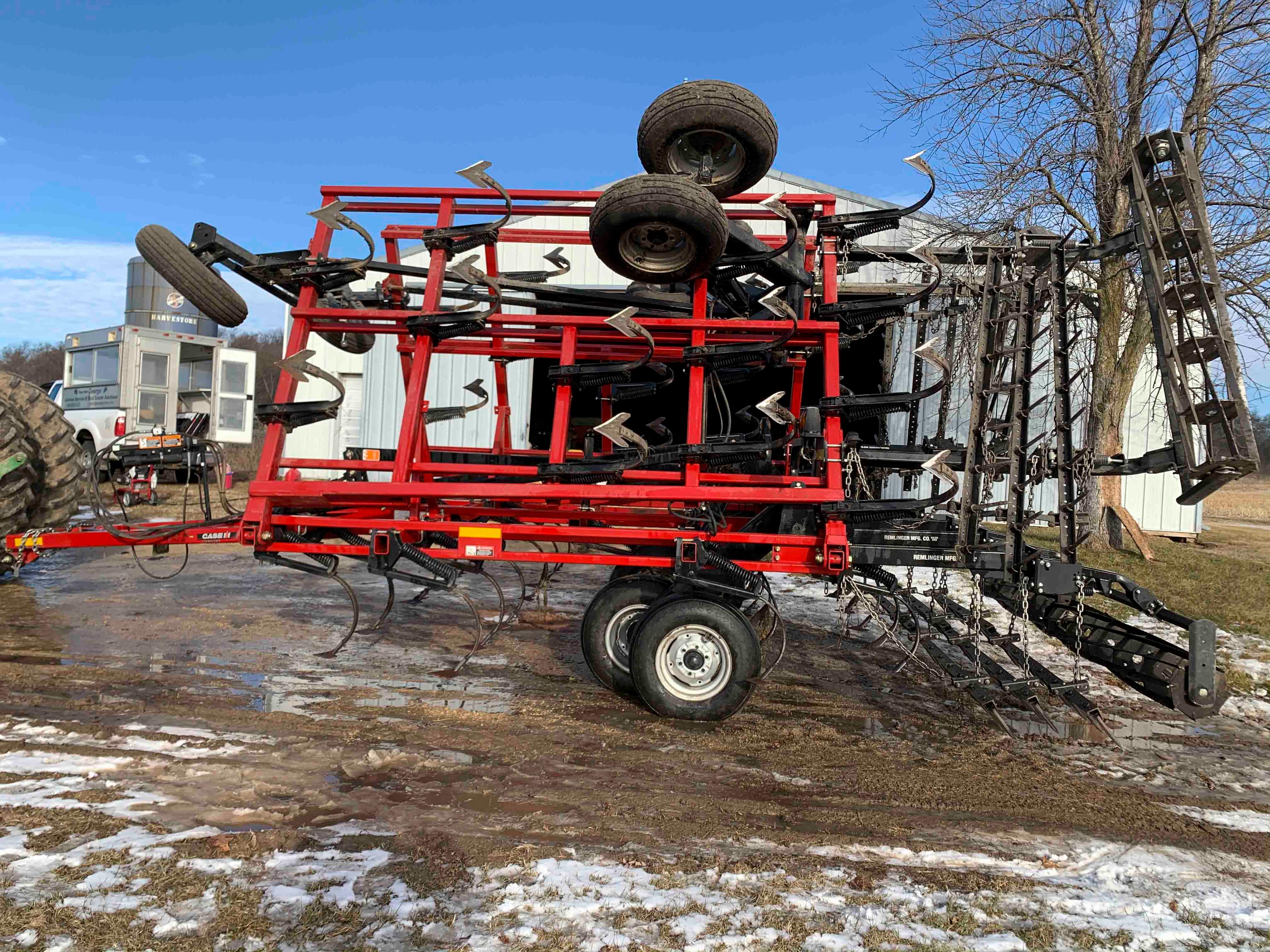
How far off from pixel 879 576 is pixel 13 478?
278 inches

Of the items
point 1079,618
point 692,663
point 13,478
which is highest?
point 13,478

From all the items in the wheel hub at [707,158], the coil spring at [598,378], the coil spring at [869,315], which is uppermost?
the wheel hub at [707,158]

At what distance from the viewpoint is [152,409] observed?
15.3 metres

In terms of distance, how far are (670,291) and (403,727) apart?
3169mm

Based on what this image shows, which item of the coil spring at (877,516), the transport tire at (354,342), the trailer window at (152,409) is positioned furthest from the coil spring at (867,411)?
the trailer window at (152,409)

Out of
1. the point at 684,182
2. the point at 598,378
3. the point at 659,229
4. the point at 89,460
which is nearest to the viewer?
the point at 684,182

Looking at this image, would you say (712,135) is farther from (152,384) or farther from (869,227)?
(152,384)

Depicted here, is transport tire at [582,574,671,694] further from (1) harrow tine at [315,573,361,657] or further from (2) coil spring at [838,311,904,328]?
(2) coil spring at [838,311,904,328]

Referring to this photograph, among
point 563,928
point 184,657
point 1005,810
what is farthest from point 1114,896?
point 184,657

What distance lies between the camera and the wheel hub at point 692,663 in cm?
454

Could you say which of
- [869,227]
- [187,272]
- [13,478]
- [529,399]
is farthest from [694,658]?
[529,399]

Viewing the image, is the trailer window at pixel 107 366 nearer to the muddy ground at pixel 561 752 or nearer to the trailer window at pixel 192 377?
the trailer window at pixel 192 377

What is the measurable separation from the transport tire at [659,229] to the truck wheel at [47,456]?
599 centimetres

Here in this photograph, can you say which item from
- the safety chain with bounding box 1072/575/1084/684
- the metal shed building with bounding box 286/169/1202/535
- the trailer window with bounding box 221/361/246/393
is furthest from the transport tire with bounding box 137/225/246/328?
the trailer window with bounding box 221/361/246/393
